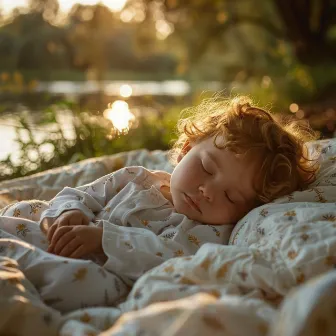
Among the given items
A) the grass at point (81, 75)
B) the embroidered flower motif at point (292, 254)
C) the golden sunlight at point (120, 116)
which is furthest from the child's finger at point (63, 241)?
the grass at point (81, 75)

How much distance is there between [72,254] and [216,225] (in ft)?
1.16

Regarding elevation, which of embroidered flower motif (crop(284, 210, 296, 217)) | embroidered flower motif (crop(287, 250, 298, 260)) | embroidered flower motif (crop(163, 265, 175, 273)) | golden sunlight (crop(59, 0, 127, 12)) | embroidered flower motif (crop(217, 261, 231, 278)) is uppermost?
golden sunlight (crop(59, 0, 127, 12))

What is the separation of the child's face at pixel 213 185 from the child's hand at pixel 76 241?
23cm

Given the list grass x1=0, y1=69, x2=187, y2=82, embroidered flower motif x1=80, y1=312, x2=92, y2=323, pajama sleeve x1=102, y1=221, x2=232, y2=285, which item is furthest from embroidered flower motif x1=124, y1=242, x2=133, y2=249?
grass x1=0, y1=69, x2=187, y2=82

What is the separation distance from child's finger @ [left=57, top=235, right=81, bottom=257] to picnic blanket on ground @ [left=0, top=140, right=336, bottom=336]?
0.07 m

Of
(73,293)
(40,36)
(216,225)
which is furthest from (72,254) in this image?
(40,36)

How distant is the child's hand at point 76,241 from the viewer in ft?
3.44

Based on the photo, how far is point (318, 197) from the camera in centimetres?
123

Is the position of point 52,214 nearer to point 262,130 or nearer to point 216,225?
point 216,225

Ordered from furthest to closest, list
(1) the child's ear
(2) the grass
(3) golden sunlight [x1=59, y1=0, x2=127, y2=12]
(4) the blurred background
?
(2) the grass < (3) golden sunlight [x1=59, y1=0, x2=127, y2=12] < (4) the blurred background < (1) the child's ear

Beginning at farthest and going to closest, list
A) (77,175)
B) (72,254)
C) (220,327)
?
1. (77,175)
2. (72,254)
3. (220,327)

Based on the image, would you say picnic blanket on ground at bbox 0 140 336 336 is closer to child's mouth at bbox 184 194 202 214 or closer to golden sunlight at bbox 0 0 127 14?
child's mouth at bbox 184 194 202 214

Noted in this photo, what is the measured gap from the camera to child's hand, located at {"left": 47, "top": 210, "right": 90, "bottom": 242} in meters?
1.11

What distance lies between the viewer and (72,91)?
221 inches
